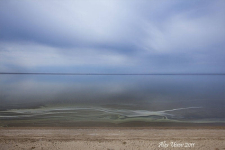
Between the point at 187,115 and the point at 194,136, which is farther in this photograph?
the point at 187,115

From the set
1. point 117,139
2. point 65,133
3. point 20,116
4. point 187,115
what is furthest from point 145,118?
point 20,116

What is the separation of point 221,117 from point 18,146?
1587 centimetres

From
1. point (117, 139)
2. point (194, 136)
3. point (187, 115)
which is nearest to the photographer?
point (117, 139)

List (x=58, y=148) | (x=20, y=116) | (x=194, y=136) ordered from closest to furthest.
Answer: (x=58, y=148)
(x=194, y=136)
(x=20, y=116)

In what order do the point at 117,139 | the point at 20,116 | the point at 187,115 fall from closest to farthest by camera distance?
the point at 117,139 → the point at 20,116 → the point at 187,115

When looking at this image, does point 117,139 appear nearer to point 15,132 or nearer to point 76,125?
point 76,125

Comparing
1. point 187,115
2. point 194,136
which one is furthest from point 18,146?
point 187,115

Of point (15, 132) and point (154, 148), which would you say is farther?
point (15, 132)

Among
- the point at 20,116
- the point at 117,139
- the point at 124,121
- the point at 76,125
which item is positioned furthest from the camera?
the point at 20,116

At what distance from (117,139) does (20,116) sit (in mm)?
9601

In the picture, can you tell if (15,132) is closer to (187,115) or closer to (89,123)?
(89,123)

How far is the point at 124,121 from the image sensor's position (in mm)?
11234

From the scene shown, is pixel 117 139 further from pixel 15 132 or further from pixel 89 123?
pixel 15 132

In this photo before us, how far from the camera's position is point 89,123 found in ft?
35.3
